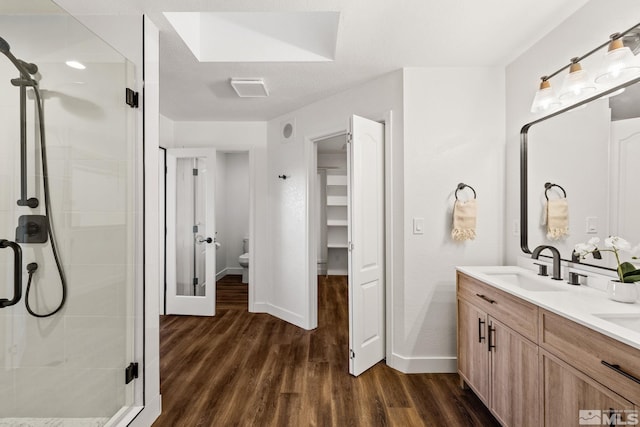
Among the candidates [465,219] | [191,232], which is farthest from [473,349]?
[191,232]

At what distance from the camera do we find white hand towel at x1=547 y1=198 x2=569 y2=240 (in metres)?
1.79

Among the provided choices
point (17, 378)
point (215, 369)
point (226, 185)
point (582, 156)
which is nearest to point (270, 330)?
point (215, 369)

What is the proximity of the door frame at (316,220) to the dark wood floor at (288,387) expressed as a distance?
30 centimetres

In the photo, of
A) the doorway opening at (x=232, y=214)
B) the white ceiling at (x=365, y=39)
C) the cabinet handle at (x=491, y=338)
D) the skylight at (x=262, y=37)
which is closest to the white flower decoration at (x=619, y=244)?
the cabinet handle at (x=491, y=338)

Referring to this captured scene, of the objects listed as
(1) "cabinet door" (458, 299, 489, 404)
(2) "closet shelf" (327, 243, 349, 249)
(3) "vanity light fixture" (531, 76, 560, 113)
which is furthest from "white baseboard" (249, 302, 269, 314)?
(3) "vanity light fixture" (531, 76, 560, 113)

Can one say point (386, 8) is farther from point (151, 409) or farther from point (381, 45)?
point (151, 409)

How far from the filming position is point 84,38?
148 centimetres

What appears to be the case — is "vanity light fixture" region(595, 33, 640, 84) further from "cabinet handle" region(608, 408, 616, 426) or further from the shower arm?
the shower arm

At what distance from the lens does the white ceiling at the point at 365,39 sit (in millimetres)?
1626

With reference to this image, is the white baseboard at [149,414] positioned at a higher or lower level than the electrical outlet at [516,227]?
lower

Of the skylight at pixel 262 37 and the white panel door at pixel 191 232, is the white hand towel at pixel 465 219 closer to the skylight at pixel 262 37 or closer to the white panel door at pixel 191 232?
the skylight at pixel 262 37

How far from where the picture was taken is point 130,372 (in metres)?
1.66

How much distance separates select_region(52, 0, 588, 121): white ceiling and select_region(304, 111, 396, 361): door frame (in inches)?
15.5

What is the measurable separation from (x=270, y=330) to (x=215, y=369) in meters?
0.85
